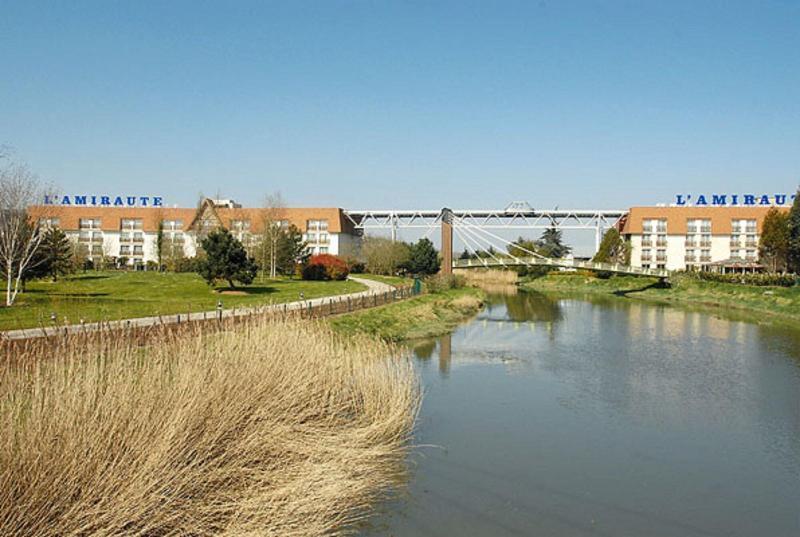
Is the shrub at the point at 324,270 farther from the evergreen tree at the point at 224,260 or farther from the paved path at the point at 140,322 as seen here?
the paved path at the point at 140,322

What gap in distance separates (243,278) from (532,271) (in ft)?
135

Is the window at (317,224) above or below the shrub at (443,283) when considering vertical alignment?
above

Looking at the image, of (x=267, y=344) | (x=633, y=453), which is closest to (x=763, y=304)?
(x=633, y=453)

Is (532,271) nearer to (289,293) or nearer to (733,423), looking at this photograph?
(289,293)

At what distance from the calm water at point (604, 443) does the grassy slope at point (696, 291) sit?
14.7 metres

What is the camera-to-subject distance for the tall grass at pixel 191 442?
524 cm

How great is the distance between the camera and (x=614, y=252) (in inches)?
2359

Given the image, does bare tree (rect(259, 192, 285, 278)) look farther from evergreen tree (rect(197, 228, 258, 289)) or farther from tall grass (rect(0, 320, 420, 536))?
tall grass (rect(0, 320, 420, 536))

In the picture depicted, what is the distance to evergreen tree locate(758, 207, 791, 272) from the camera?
4828cm

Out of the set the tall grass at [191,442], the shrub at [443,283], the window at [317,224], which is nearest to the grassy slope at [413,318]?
the shrub at [443,283]

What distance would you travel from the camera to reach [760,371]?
58.1ft

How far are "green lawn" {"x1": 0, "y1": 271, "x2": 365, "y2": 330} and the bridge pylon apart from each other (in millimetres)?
9417

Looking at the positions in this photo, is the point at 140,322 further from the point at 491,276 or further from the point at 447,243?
the point at 491,276

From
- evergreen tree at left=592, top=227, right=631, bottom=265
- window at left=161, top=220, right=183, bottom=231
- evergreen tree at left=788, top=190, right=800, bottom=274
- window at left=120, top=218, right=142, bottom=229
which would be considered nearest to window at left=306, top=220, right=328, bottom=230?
window at left=161, top=220, right=183, bottom=231
